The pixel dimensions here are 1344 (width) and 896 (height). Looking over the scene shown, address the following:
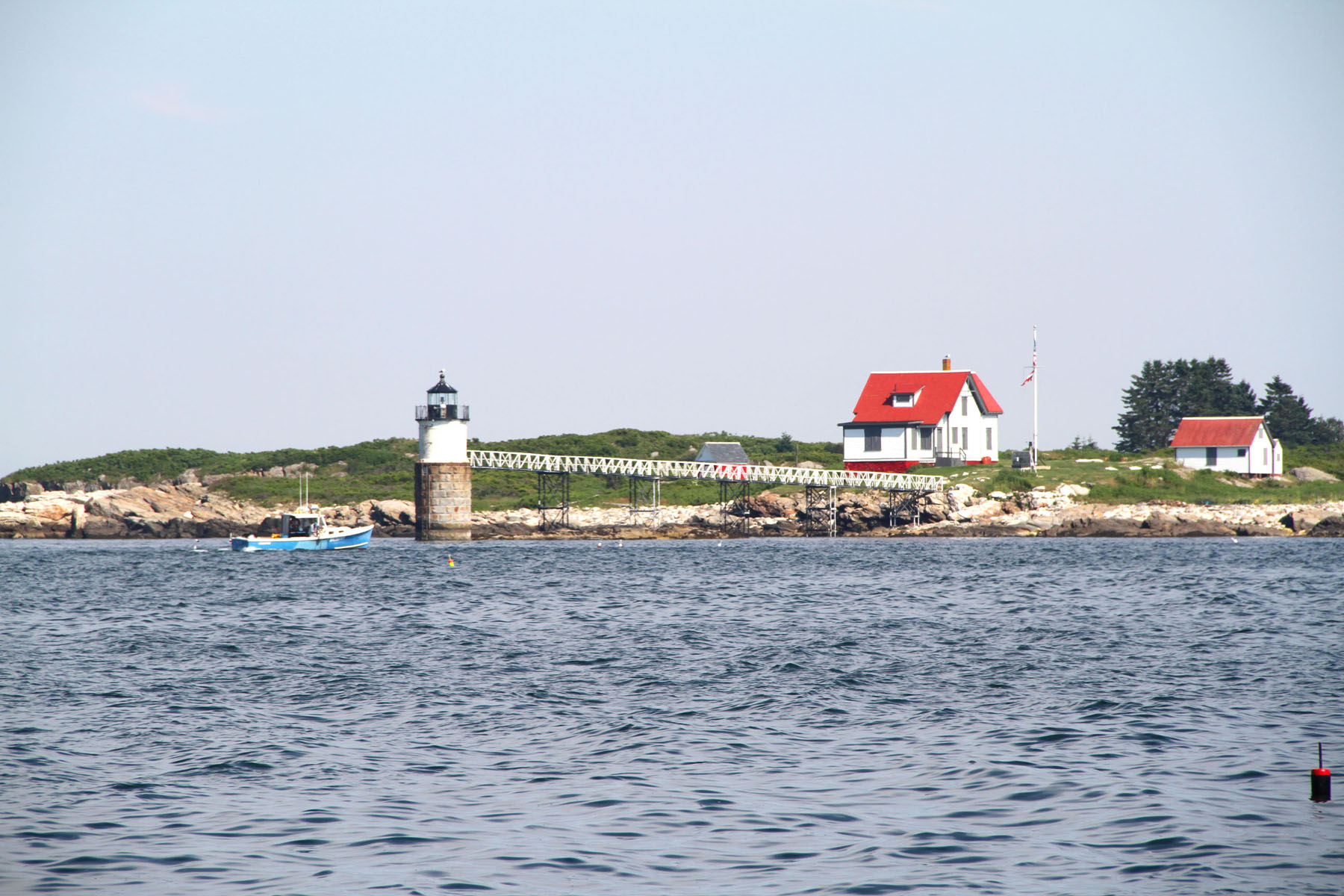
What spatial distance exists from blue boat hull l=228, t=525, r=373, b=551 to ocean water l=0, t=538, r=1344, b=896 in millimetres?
35687

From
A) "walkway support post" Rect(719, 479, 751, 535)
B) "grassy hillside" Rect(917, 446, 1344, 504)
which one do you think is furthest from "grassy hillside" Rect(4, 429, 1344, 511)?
"walkway support post" Rect(719, 479, 751, 535)

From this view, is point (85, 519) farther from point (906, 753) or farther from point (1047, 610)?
point (906, 753)

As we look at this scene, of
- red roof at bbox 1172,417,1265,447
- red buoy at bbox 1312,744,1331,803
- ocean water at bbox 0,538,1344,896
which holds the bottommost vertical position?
ocean water at bbox 0,538,1344,896

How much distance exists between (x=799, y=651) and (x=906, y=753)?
1104 centimetres

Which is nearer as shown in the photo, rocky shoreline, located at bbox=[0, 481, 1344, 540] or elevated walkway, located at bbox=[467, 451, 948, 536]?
rocky shoreline, located at bbox=[0, 481, 1344, 540]

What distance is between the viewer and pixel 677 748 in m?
17.8

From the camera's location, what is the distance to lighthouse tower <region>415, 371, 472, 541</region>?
82.9 m

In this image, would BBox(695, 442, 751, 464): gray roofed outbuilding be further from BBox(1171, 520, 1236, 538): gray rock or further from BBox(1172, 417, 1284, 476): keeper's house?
BBox(1172, 417, 1284, 476): keeper's house

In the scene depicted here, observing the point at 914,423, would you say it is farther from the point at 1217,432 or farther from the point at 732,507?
Answer: the point at 1217,432

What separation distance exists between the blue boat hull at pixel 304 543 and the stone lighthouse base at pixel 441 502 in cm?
540

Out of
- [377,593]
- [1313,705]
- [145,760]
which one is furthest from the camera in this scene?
[377,593]

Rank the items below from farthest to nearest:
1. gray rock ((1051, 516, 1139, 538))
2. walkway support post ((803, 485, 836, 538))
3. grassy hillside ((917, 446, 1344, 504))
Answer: walkway support post ((803, 485, 836, 538))
grassy hillside ((917, 446, 1344, 504))
gray rock ((1051, 516, 1139, 538))

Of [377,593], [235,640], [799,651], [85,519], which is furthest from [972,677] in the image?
[85,519]

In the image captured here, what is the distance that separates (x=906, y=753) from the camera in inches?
684
